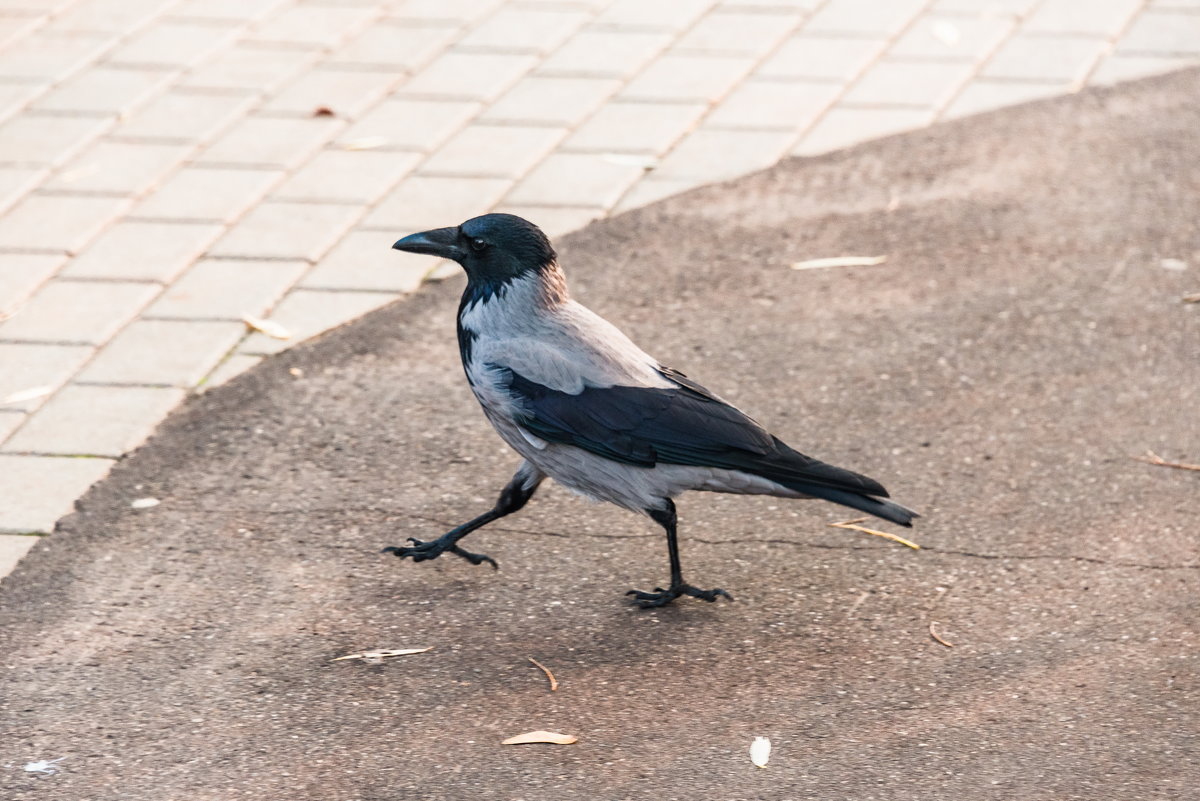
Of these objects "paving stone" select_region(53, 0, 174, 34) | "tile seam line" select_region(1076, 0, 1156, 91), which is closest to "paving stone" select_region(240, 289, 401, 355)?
"paving stone" select_region(53, 0, 174, 34)

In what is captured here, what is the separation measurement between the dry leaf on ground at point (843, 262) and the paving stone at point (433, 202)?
1.40 m

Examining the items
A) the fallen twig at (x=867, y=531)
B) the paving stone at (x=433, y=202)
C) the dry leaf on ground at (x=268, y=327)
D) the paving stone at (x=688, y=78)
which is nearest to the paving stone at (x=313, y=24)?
the paving stone at (x=688, y=78)

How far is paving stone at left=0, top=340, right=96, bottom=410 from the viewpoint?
5.63m

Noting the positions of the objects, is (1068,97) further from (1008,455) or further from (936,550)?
(936,550)

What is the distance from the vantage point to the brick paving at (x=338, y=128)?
5.97m

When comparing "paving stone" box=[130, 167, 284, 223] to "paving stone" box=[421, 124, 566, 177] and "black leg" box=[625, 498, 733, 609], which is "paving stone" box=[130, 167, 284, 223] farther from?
"black leg" box=[625, 498, 733, 609]

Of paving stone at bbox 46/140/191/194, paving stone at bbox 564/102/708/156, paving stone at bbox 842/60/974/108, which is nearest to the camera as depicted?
paving stone at bbox 46/140/191/194

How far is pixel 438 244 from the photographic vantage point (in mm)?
4527

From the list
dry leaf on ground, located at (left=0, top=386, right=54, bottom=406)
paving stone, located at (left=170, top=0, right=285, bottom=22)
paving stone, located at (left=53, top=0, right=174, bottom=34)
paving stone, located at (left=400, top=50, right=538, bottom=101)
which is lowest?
dry leaf on ground, located at (left=0, top=386, right=54, bottom=406)

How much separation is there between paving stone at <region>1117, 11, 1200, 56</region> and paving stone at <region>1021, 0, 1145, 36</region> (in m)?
0.10

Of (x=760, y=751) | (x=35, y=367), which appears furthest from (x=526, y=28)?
(x=760, y=751)

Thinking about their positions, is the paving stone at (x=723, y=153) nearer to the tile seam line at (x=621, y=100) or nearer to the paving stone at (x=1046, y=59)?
the tile seam line at (x=621, y=100)

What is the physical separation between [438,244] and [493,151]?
9.86 feet

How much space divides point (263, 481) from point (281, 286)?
56.7 inches
